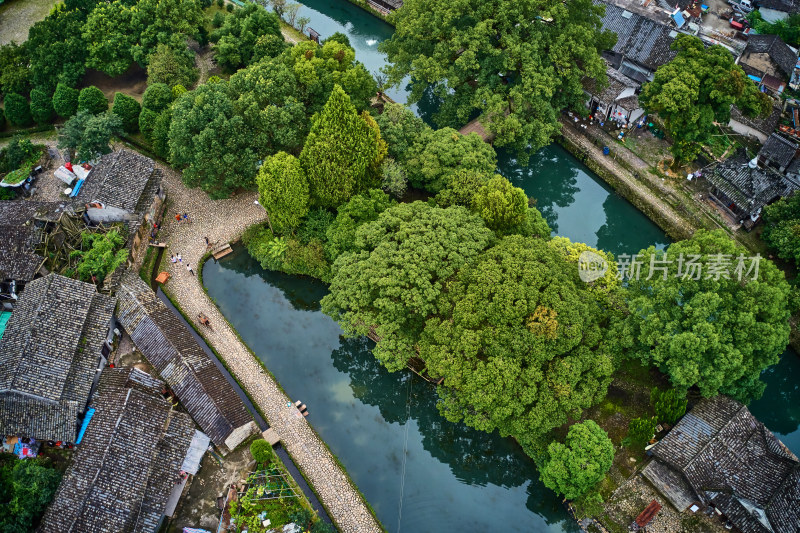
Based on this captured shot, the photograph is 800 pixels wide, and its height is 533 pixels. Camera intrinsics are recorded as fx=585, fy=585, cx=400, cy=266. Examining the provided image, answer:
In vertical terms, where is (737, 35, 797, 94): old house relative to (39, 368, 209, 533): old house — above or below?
above

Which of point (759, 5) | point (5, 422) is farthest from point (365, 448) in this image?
point (759, 5)

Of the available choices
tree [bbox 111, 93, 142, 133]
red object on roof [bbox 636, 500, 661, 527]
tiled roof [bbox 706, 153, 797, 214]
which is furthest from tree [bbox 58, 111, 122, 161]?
tiled roof [bbox 706, 153, 797, 214]

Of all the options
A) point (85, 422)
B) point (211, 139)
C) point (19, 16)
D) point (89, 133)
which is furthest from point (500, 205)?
point (19, 16)

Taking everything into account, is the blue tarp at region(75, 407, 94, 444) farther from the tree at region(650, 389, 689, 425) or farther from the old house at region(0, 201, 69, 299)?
the tree at region(650, 389, 689, 425)

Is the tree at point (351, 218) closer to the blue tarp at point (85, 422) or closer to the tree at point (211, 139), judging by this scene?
the tree at point (211, 139)

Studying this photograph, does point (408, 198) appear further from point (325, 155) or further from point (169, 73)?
point (169, 73)

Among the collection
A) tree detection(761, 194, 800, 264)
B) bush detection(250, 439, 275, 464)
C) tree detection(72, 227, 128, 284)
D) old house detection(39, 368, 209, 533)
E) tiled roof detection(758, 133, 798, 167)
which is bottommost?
old house detection(39, 368, 209, 533)
